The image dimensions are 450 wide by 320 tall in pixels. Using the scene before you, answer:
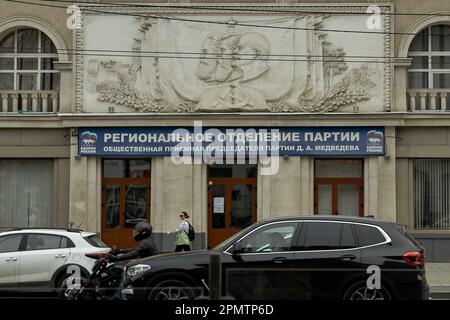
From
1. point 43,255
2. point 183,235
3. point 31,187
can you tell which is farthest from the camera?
point 31,187

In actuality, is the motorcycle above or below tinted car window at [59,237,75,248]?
below

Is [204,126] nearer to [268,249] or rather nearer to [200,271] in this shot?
[268,249]

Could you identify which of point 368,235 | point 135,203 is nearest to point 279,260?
point 368,235

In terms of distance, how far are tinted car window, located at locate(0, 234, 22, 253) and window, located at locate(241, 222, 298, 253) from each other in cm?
631

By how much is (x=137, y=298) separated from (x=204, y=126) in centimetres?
1528

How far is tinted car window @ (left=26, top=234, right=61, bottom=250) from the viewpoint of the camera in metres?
15.2

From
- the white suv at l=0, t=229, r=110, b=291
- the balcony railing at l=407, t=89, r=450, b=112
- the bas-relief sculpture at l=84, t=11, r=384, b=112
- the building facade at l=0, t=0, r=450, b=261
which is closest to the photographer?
the white suv at l=0, t=229, r=110, b=291

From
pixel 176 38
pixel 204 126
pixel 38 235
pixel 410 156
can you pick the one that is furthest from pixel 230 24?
pixel 38 235

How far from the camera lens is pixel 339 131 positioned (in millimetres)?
23016

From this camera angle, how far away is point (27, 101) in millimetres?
24000

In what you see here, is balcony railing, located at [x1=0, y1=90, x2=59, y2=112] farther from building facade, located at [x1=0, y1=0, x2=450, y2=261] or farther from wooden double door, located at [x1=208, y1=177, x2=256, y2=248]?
wooden double door, located at [x1=208, y1=177, x2=256, y2=248]

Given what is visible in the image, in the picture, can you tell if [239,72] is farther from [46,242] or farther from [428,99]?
[46,242]

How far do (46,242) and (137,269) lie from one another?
5424 millimetres

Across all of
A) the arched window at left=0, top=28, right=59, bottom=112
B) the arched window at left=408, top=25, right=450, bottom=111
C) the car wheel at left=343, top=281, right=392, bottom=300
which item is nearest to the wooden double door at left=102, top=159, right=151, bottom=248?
the arched window at left=0, top=28, right=59, bottom=112
